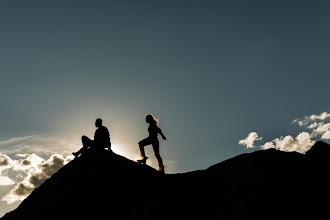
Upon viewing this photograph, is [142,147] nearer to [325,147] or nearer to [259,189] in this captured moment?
[259,189]

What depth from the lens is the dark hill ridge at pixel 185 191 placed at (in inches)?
390

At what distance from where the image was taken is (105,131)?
13680 mm

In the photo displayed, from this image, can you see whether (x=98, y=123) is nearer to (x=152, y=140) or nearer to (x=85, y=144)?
(x=85, y=144)

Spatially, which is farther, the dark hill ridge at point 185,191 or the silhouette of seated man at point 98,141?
the silhouette of seated man at point 98,141

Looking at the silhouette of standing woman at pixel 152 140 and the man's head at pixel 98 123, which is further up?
the man's head at pixel 98 123

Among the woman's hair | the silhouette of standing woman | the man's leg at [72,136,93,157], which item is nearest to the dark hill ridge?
the man's leg at [72,136,93,157]

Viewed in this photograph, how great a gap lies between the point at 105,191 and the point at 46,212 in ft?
8.71

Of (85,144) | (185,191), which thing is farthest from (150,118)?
(185,191)

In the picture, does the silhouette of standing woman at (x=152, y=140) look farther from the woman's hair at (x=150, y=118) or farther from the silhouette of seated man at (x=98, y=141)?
the silhouette of seated man at (x=98, y=141)

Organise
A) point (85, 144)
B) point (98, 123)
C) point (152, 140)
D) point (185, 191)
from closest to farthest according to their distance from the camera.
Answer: point (185, 191) → point (85, 144) → point (98, 123) → point (152, 140)

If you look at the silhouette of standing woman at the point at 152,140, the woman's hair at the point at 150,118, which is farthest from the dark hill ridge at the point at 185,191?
the woman's hair at the point at 150,118

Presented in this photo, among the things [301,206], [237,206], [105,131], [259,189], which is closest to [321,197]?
[301,206]

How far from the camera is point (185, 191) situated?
1193 cm

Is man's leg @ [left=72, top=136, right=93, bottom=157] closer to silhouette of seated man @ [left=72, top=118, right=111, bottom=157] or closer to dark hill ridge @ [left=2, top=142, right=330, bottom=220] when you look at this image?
silhouette of seated man @ [left=72, top=118, right=111, bottom=157]
